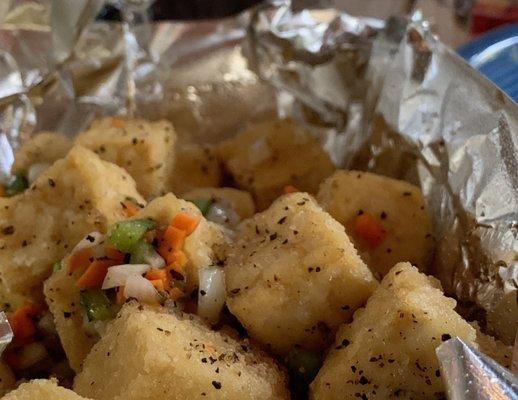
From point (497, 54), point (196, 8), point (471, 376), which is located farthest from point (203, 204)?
point (196, 8)

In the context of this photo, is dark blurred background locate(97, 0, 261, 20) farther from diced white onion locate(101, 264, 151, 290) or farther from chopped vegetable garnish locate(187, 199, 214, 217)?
diced white onion locate(101, 264, 151, 290)

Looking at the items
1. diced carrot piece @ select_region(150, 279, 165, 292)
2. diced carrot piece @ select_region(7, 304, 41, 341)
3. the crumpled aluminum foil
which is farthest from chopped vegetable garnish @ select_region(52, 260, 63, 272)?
the crumpled aluminum foil

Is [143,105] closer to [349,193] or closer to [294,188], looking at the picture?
[294,188]

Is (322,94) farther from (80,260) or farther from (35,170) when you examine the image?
(80,260)

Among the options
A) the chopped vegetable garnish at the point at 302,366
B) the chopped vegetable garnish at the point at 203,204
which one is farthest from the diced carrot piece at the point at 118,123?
the chopped vegetable garnish at the point at 302,366

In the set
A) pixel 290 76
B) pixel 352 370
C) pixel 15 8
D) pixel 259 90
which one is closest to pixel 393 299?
pixel 352 370
